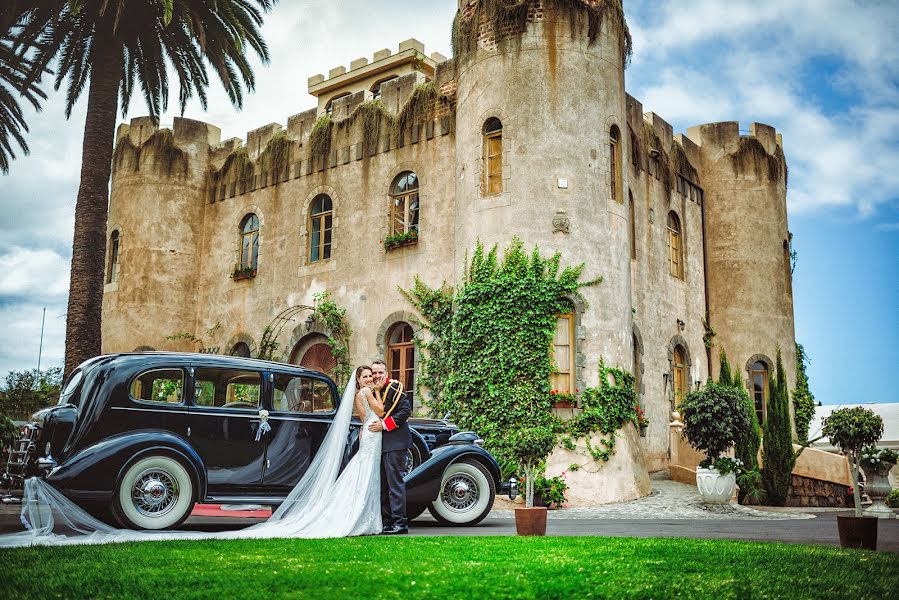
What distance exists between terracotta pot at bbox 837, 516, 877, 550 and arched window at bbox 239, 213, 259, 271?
1817 centimetres

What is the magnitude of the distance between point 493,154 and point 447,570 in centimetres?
1305

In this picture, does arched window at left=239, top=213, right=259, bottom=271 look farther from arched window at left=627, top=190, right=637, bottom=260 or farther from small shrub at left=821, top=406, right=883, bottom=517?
small shrub at left=821, top=406, right=883, bottom=517

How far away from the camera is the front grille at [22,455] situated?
29.3 feet

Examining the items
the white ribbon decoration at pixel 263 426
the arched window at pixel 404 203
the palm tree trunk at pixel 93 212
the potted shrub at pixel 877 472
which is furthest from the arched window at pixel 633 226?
the white ribbon decoration at pixel 263 426

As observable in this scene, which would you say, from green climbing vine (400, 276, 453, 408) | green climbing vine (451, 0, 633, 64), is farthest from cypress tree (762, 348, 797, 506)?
green climbing vine (451, 0, 633, 64)

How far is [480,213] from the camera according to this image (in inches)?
696

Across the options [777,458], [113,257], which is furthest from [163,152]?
[777,458]

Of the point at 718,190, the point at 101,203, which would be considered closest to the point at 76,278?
the point at 101,203

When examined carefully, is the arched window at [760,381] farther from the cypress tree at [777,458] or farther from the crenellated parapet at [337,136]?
the crenellated parapet at [337,136]

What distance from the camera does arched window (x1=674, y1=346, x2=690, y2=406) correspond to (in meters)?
22.4

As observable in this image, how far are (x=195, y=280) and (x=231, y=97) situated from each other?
6.48 meters

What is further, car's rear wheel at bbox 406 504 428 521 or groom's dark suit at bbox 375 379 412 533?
car's rear wheel at bbox 406 504 428 521

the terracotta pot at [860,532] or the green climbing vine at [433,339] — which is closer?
the terracotta pot at [860,532]

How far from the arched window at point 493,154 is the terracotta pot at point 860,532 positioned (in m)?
11.2
